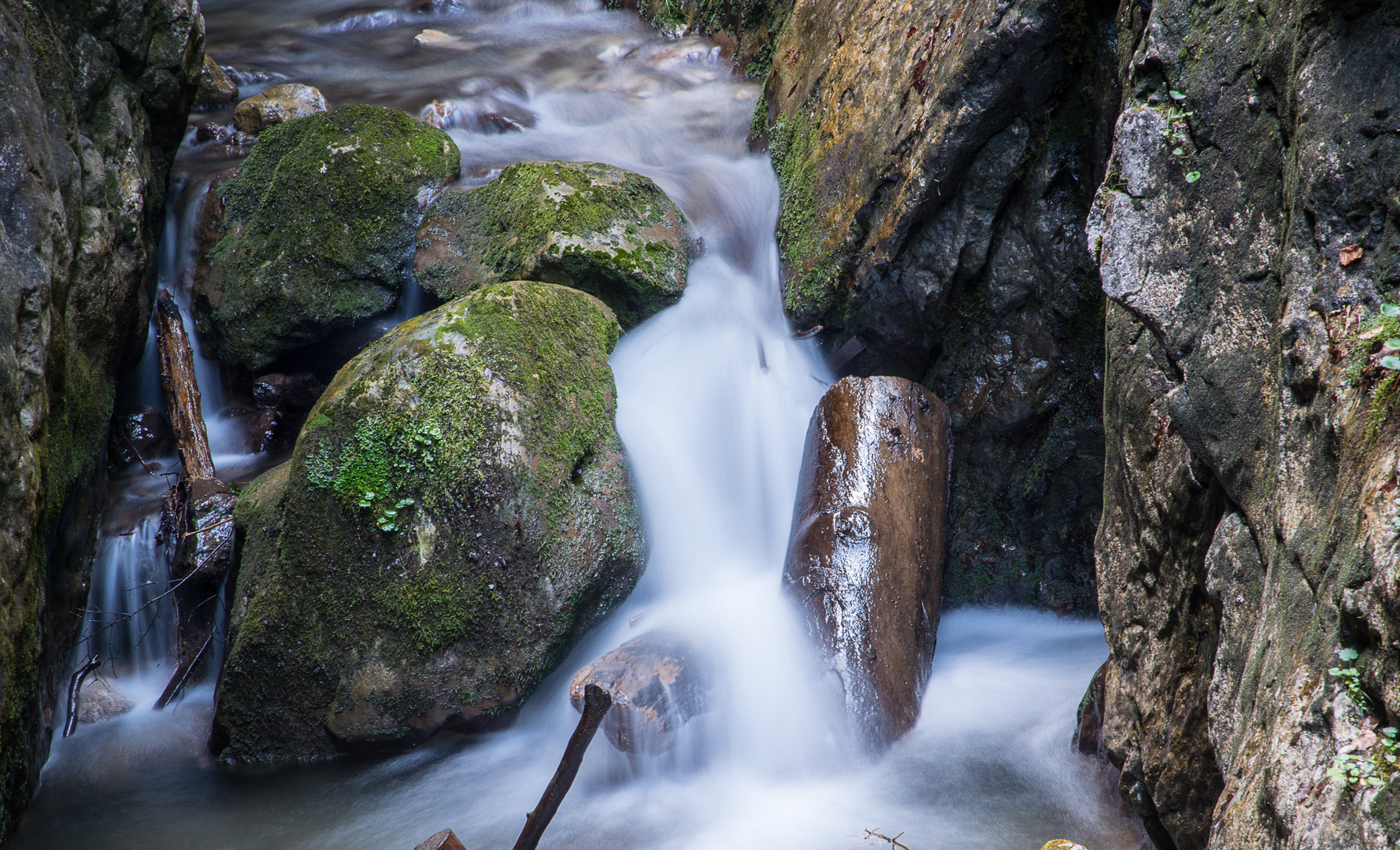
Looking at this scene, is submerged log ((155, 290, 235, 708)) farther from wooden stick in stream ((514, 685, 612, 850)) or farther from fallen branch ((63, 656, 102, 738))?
wooden stick in stream ((514, 685, 612, 850))

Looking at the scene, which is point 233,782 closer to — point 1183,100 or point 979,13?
point 1183,100

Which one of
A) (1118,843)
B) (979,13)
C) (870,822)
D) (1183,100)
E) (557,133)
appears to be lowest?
(870,822)

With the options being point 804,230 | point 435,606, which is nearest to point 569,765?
point 435,606

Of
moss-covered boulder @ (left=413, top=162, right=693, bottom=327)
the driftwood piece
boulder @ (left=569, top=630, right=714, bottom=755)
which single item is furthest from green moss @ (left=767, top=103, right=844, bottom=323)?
the driftwood piece

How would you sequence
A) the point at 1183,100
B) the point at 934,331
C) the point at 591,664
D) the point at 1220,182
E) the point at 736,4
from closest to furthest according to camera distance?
the point at 1220,182 < the point at 1183,100 < the point at 591,664 < the point at 934,331 < the point at 736,4

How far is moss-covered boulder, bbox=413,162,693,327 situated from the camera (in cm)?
603

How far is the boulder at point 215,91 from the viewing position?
352 inches

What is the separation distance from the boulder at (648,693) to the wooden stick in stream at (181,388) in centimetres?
330

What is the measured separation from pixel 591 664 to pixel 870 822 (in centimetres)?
160

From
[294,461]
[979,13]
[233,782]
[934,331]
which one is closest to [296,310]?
[294,461]

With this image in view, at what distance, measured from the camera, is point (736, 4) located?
10.6 metres

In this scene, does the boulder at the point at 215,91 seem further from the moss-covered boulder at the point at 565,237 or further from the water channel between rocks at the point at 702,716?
the moss-covered boulder at the point at 565,237

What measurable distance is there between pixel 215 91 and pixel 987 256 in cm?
854

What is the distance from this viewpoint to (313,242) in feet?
21.7
